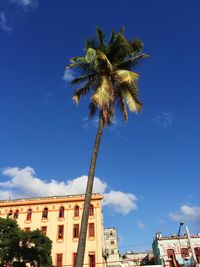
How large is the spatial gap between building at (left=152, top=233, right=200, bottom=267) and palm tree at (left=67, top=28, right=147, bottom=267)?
107 feet

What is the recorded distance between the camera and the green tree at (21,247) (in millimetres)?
27328

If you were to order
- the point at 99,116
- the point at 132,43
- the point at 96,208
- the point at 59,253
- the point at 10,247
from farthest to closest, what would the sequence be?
the point at 96,208
the point at 59,253
the point at 10,247
the point at 132,43
the point at 99,116

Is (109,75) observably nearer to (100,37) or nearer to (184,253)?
(100,37)

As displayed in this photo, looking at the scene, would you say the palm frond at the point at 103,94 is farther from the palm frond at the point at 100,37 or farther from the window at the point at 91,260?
the window at the point at 91,260

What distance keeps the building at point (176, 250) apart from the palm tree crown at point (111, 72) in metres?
32.7

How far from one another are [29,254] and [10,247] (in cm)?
196

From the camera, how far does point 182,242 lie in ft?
140

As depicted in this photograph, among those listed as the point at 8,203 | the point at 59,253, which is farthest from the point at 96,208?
the point at 8,203

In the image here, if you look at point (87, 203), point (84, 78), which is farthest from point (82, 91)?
point (87, 203)

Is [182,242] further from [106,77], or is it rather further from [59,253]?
[106,77]

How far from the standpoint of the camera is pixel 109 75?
16219 mm

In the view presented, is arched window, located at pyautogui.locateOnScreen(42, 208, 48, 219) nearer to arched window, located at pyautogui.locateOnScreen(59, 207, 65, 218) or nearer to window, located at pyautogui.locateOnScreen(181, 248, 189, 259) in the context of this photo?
arched window, located at pyautogui.locateOnScreen(59, 207, 65, 218)

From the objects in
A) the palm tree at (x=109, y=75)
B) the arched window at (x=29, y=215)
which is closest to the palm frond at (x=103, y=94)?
the palm tree at (x=109, y=75)

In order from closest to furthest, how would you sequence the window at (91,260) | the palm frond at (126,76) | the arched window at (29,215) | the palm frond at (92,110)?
the palm frond at (126,76), the palm frond at (92,110), the window at (91,260), the arched window at (29,215)
